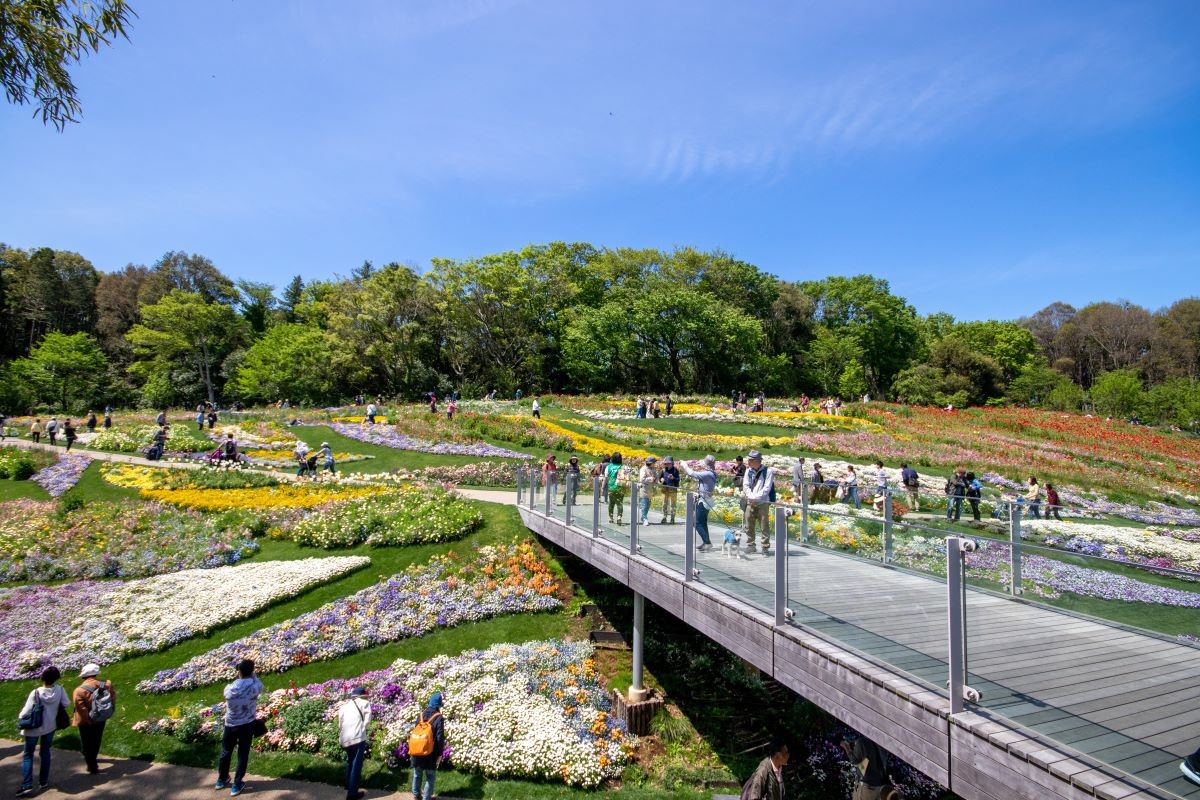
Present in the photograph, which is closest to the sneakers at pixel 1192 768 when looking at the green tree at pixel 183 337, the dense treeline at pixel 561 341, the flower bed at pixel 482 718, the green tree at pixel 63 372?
the flower bed at pixel 482 718

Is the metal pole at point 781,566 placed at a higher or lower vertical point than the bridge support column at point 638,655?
higher

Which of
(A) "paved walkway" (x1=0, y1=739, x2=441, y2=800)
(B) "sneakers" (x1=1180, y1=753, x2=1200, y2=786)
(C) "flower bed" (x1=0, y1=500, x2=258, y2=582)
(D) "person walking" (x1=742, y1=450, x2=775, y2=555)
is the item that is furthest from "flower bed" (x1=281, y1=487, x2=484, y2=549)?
(B) "sneakers" (x1=1180, y1=753, x2=1200, y2=786)

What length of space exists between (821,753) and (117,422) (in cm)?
4362

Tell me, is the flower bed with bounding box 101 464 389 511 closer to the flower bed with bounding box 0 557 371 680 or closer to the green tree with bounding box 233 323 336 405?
the flower bed with bounding box 0 557 371 680

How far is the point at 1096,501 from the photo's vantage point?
22.0 meters

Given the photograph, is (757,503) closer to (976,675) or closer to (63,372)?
(976,675)

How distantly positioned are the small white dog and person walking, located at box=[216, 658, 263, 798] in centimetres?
683

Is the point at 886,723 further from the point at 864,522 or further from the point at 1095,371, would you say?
the point at 1095,371

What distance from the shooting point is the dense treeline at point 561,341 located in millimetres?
55656

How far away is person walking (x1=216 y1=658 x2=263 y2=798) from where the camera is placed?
29.1ft

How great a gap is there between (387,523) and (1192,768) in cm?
1727

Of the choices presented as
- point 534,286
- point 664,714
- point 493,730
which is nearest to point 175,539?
point 493,730

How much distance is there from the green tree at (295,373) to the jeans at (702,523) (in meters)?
56.2

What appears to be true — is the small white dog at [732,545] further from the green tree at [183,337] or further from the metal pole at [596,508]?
the green tree at [183,337]
